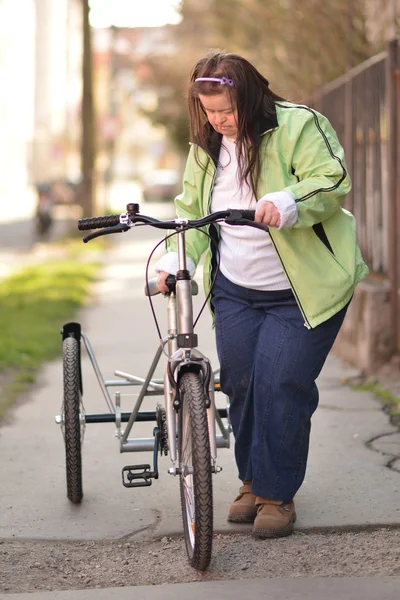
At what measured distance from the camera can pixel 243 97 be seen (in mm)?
4250

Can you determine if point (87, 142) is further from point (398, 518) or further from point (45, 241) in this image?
point (398, 518)

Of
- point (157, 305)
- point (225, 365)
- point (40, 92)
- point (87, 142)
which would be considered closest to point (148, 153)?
point (40, 92)

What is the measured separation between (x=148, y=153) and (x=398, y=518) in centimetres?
11583

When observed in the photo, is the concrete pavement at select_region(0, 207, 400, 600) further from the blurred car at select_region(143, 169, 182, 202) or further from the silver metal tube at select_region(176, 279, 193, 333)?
the blurred car at select_region(143, 169, 182, 202)

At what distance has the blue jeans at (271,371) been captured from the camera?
14.6 ft

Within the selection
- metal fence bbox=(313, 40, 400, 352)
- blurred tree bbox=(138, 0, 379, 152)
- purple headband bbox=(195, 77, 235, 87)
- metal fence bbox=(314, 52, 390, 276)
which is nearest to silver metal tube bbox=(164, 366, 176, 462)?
purple headband bbox=(195, 77, 235, 87)

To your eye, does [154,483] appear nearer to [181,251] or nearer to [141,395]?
[141,395]

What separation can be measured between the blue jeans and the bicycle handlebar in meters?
0.48

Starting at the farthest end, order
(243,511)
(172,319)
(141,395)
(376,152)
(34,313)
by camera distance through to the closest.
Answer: (34,313)
(376,152)
(141,395)
(243,511)
(172,319)

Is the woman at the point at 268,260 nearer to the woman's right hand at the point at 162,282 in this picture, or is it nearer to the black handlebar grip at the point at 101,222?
the woman's right hand at the point at 162,282

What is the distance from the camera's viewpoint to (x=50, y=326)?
1078cm

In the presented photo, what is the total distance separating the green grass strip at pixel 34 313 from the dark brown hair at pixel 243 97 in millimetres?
3127

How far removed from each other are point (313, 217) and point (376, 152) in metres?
4.20

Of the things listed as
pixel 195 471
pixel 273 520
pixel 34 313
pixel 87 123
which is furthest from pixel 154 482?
pixel 87 123
